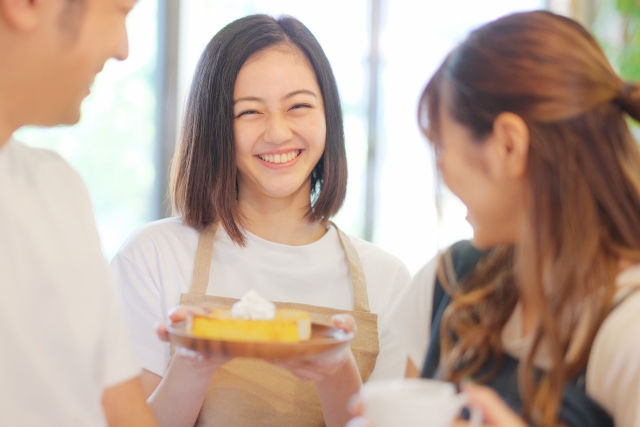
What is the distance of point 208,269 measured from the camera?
79.4 inches

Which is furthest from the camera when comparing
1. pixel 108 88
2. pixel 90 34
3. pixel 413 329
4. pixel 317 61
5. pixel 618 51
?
pixel 108 88

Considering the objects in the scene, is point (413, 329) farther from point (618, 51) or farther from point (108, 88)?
point (108, 88)

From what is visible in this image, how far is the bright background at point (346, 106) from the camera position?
4102 millimetres

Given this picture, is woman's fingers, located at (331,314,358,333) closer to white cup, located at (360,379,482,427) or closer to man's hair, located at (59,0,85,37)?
white cup, located at (360,379,482,427)

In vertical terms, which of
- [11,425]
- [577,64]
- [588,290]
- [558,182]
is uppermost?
[577,64]

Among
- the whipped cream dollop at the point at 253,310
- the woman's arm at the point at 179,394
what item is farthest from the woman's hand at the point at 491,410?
the woman's arm at the point at 179,394

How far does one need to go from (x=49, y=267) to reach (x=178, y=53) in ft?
11.0

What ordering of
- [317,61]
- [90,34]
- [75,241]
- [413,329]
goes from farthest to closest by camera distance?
[317,61] < [413,329] < [75,241] < [90,34]

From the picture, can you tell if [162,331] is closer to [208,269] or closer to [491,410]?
[208,269]

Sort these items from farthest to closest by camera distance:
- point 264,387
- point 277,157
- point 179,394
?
point 277,157 → point 264,387 → point 179,394

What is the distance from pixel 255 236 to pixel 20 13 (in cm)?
122

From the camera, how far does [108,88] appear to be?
408 cm

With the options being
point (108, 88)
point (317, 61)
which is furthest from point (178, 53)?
point (317, 61)

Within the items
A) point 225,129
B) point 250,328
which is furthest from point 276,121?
point 250,328
